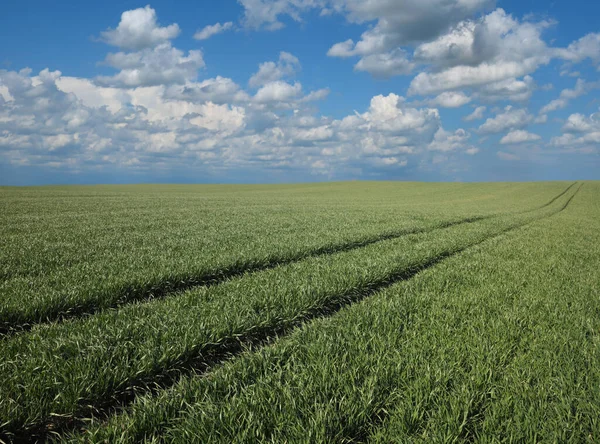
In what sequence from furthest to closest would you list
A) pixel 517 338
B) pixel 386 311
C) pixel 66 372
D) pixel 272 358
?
pixel 386 311 < pixel 517 338 < pixel 272 358 < pixel 66 372

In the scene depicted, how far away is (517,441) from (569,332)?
340 cm

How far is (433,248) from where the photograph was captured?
14.3 metres

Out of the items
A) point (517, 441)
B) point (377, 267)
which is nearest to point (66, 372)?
point (517, 441)

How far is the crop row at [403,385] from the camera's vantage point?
3.40m

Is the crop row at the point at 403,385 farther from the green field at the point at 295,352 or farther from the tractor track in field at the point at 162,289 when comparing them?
the tractor track in field at the point at 162,289

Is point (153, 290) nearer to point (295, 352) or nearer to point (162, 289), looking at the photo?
point (162, 289)

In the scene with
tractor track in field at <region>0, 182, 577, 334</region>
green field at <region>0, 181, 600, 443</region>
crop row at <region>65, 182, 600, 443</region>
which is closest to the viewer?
crop row at <region>65, 182, 600, 443</region>

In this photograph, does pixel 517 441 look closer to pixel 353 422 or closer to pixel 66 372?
pixel 353 422

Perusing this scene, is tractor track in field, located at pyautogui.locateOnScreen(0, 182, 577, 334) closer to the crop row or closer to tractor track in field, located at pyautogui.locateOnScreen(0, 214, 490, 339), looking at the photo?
tractor track in field, located at pyautogui.locateOnScreen(0, 214, 490, 339)

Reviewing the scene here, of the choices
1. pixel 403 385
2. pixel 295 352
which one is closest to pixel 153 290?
pixel 295 352

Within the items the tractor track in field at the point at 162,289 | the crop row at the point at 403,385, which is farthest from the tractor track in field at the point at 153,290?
the crop row at the point at 403,385

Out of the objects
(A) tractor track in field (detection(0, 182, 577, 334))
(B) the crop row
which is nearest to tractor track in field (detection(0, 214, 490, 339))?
(A) tractor track in field (detection(0, 182, 577, 334))

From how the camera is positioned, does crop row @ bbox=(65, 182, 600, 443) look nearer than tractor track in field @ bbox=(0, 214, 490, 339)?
Yes

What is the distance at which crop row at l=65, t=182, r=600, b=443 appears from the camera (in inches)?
134
